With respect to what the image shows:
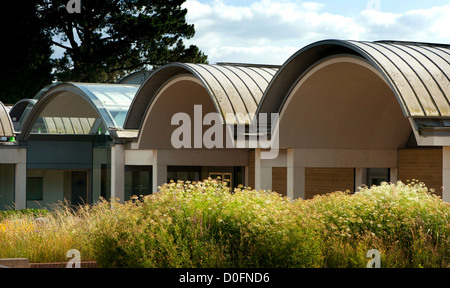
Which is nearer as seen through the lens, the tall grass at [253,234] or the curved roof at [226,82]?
the tall grass at [253,234]

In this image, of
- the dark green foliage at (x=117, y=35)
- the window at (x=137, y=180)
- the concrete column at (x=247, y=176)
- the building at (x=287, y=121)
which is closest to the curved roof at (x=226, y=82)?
the building at (x=287, y=121)

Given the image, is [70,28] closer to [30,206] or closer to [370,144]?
[30,206]

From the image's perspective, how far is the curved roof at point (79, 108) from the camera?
89.7 feet

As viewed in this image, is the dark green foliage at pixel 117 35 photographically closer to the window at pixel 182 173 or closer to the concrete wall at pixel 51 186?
the concrete wall at pixel 51 186

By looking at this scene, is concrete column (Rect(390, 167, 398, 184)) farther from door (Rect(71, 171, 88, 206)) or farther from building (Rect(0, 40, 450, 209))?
door (Rect(71, 171, 88, 206))

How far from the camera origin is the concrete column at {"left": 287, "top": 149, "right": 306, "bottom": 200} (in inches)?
818

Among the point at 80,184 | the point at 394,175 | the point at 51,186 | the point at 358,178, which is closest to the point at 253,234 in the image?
the point at 394,175

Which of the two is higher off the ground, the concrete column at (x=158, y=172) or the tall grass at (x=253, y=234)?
the concrete column at (x=158, y=172)

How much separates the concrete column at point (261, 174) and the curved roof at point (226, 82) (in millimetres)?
1531

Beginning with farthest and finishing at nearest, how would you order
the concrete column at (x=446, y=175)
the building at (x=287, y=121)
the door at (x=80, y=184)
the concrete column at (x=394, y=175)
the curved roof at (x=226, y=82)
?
the door at (x=80, y=184)
the concrete column at (x=394, y=175)
the curved roof at (x=226, y=82)
the building at (x=287, y=121)
the concrete column at (x=446, y=175)

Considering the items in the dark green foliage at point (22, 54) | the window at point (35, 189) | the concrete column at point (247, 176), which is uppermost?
the dark green foliage at point (22, 54)

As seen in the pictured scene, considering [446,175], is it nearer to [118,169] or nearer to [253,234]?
[253,234]

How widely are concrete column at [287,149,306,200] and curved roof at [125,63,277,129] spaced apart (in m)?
1.75

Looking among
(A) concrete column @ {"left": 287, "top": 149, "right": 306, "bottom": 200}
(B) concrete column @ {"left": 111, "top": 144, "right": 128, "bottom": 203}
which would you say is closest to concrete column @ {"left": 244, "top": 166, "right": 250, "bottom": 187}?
(B) concrete column @ {"left": 111, "top": 144, "right": 128, "bottom": 203}
